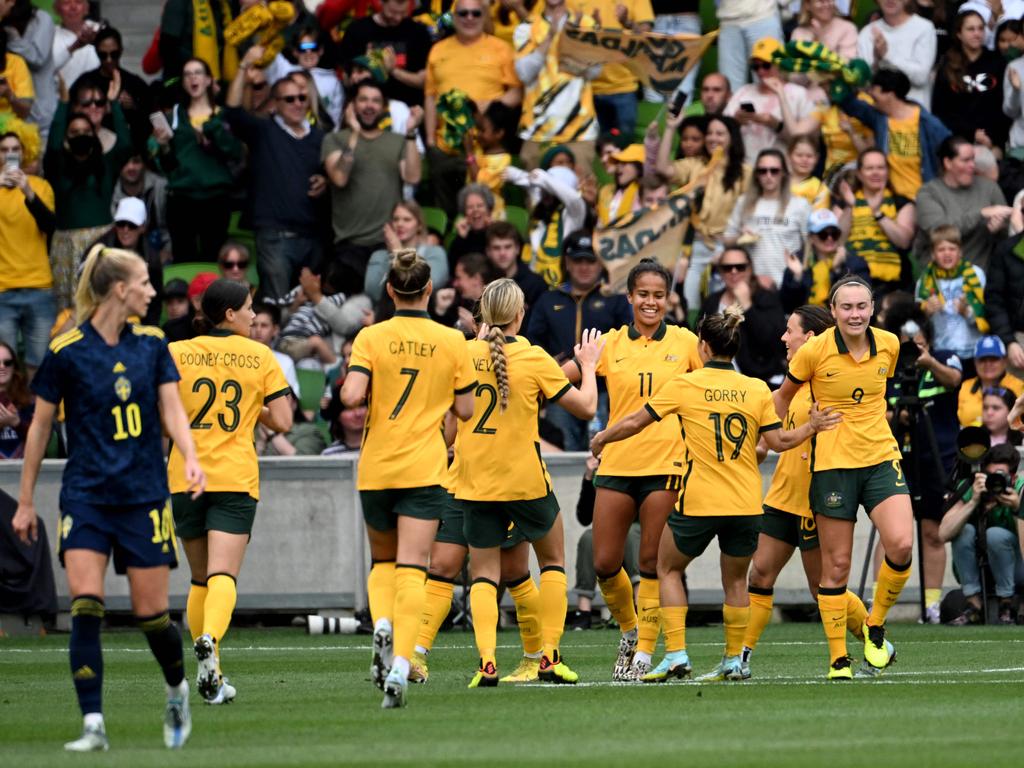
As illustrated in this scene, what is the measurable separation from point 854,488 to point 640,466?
4.24ft

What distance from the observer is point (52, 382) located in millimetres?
9133

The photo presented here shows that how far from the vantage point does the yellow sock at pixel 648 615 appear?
41.2 ft

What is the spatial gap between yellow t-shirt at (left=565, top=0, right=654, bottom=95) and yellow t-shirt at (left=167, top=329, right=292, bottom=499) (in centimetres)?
1139

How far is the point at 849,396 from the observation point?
488 inches

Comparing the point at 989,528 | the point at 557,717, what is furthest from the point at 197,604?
the point at 989,528

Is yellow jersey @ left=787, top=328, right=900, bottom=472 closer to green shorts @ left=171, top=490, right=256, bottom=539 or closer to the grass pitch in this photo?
the grass pitch

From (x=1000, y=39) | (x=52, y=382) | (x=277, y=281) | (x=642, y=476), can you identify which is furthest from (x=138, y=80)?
(x=52, y=382)

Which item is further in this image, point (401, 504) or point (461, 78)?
point (461, 78)

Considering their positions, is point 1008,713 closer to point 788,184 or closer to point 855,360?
point 855,360

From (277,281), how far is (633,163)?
12.6 feet

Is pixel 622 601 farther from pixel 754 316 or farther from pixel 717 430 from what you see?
pixel 754 316

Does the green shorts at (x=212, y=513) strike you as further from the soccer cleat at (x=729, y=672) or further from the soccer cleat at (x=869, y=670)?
the soccer cleat at (x=869, y=670)

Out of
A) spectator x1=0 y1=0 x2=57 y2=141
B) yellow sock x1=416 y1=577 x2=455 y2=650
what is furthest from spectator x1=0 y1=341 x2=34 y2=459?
yellow sock x1=416 y1=577 x2=455 y2=650

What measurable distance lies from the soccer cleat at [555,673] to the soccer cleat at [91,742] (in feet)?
12.7
